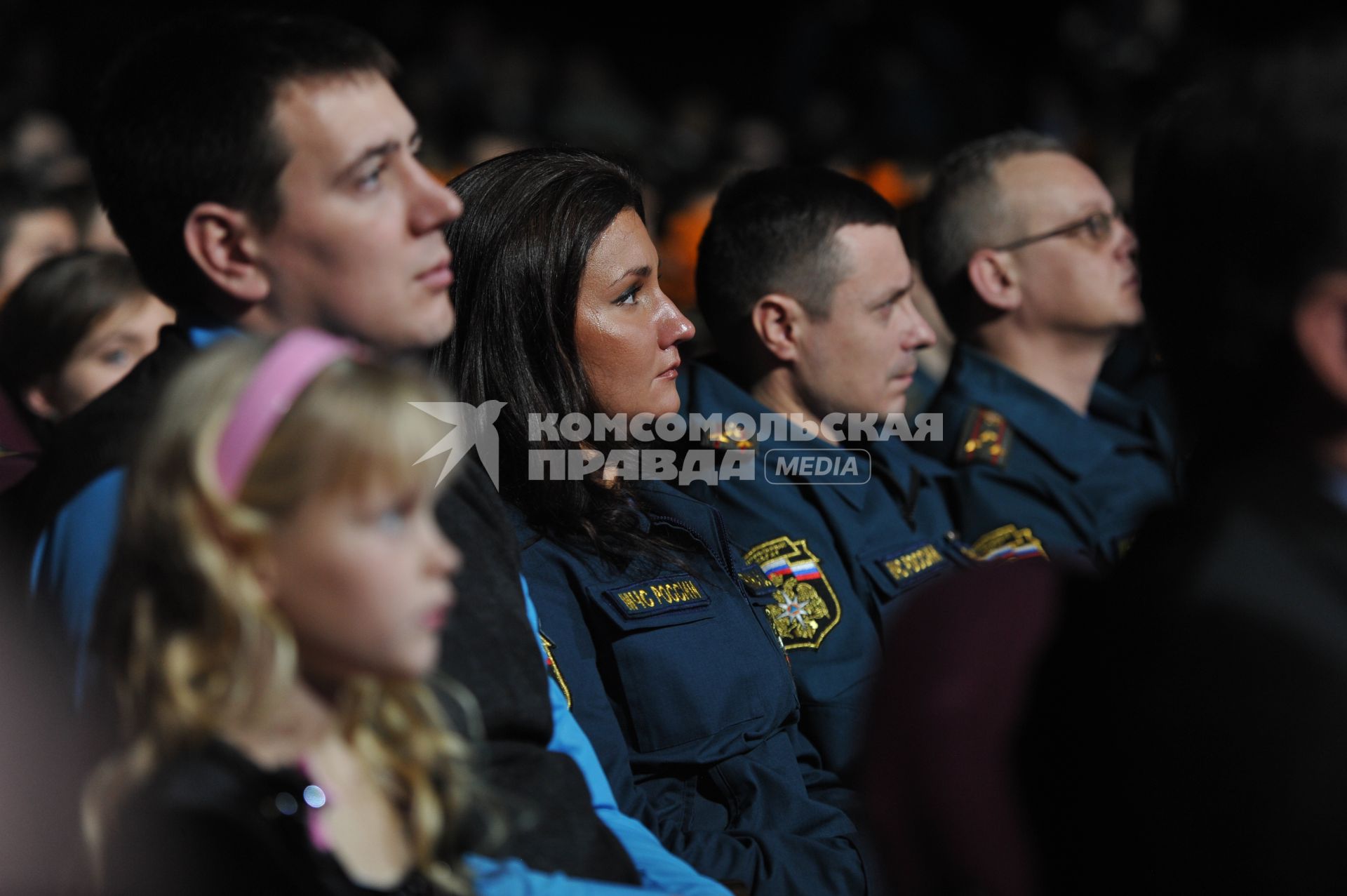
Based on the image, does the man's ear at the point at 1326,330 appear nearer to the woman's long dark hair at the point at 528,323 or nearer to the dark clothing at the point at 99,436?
the dark clothing at the point at 99,436

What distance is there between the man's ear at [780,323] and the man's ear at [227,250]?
1.73 m

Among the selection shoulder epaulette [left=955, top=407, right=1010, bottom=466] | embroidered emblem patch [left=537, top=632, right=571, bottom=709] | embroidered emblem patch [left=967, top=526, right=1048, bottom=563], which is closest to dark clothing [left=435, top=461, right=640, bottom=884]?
embroidered emblem patch [left=537, top=632, right=571, bottom=709]

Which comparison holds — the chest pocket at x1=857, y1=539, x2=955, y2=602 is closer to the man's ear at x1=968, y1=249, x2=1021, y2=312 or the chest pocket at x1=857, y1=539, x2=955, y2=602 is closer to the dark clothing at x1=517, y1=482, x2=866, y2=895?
the dark clothing at x1=517, y1=482, x2=866, y2=895

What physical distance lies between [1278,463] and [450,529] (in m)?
0.98

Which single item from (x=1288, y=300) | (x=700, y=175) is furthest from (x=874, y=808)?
(x=700, y=175)

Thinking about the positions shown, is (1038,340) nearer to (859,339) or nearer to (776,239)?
(859,339)

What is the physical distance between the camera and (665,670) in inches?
90.3

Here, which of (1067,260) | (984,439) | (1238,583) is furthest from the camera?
(1067,260)

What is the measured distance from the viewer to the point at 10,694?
156 cm

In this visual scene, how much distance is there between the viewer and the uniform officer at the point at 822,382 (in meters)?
2.93

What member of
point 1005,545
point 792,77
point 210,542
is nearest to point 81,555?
point 210,542

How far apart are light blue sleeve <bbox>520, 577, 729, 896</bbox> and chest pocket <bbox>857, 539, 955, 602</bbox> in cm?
111

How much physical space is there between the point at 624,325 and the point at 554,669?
0.71 meters

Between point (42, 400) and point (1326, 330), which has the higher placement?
point (1326, 330)
